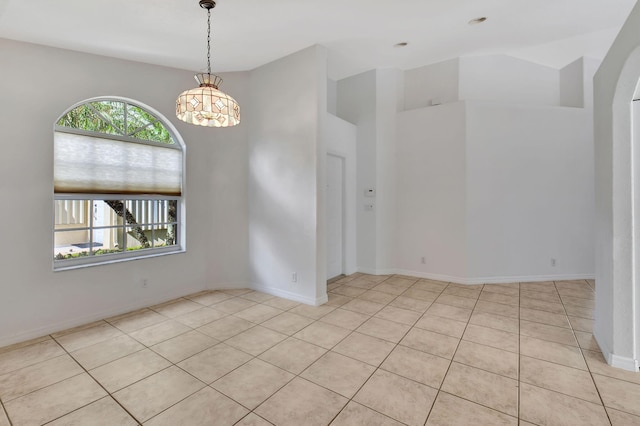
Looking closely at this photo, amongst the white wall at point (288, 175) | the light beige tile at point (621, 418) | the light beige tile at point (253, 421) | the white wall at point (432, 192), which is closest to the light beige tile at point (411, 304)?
the white wall at point (288, 175)

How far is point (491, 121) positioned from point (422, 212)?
1784mm

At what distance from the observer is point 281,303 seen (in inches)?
149

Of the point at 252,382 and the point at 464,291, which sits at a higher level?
the point at 464,291

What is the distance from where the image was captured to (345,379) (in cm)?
219

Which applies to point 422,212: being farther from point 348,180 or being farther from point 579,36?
point 579,36

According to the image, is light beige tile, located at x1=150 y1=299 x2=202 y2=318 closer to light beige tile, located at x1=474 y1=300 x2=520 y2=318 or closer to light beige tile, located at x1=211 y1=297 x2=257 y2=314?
light beige tile, located at x1=211 y1=297 x2=257 y2=314

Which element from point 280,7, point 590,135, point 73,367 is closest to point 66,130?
point 73,367

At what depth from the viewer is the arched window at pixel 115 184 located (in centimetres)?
317

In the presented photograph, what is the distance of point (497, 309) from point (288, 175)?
10.4 ft

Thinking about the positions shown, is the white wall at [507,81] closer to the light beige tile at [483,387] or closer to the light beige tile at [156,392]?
the light beige tile at [483,387]

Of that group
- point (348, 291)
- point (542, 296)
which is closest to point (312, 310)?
point (348, 291)

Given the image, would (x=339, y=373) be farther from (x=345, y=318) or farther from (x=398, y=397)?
(x=345, y=318)

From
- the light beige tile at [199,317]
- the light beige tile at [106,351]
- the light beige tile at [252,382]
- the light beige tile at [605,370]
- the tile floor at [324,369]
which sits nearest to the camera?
the tile floor at [324,369]

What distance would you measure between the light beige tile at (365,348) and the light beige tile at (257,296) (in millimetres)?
1506
